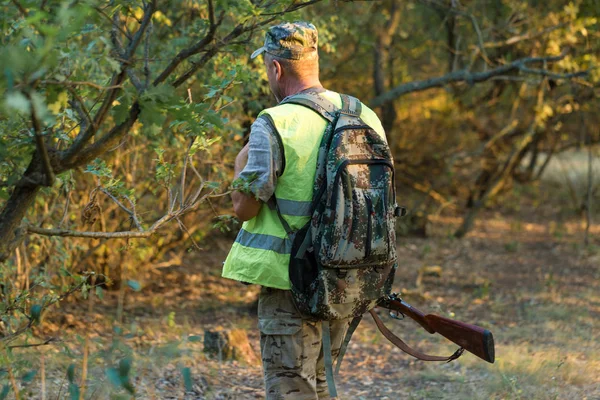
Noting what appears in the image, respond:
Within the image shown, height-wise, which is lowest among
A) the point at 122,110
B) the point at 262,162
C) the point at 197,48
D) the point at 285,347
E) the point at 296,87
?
the point at 285,347

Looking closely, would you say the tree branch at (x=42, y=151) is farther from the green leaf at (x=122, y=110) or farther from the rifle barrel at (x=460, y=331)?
the rifle barrel at (x=460, y=331)

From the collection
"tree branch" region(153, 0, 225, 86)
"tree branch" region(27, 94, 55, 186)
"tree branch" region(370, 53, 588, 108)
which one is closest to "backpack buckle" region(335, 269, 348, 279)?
"tree branch" region(153, 0, 225, 86)

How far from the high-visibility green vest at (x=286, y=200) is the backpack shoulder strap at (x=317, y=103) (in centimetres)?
2

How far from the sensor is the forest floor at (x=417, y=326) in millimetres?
4711

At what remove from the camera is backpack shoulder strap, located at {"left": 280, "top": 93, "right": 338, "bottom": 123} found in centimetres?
294

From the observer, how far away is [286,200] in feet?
9.64

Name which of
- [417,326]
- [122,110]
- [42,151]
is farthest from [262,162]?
[417,326]

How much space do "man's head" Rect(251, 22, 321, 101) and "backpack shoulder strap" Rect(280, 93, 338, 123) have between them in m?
0.10

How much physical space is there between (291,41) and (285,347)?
46.4 inches

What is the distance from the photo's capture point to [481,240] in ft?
36.0

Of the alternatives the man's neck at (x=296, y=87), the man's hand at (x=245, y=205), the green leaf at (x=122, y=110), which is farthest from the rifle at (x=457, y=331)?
the green leaf at (x=122, y=110)

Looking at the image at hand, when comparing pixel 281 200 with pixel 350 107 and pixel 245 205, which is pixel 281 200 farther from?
pixel 350 107

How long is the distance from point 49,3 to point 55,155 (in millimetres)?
491

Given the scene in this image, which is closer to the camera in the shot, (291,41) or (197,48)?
(197,48)
